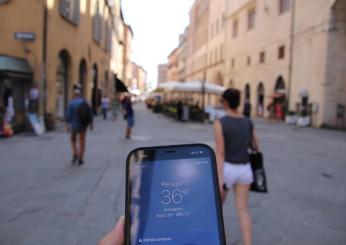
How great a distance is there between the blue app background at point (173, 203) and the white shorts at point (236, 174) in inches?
80.7

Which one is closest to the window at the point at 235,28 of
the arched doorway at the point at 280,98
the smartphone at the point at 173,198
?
the arched doorway at the point at 280,98

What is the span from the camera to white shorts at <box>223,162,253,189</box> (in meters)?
3.78

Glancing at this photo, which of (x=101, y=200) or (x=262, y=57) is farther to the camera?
(x=262, y=57)

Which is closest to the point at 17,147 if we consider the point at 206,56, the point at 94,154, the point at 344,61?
the point at 94,154

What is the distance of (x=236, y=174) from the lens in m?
3.79

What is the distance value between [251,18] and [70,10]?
24.7 m

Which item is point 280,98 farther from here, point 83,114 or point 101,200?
point 101,200

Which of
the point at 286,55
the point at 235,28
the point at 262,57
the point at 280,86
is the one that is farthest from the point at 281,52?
the point at 235,28

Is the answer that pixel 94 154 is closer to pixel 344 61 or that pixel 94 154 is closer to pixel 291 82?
pixel 344 61

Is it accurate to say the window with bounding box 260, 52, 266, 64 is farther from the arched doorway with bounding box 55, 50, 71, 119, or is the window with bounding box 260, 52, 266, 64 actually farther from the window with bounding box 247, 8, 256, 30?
the arched doorway with bounding box 55, 50, 71, 119

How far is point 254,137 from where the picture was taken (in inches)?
158

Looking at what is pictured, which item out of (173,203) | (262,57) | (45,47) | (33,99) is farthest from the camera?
(262,57)

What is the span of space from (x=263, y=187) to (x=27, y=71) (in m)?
13.2

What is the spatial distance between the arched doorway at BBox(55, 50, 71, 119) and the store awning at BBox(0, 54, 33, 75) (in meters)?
3.02
